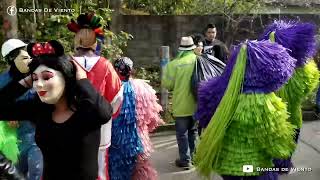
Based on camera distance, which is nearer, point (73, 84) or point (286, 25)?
point (73, 84)

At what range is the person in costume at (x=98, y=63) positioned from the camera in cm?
332

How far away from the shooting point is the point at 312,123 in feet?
24.4

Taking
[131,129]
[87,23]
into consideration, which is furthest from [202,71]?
[87,23]

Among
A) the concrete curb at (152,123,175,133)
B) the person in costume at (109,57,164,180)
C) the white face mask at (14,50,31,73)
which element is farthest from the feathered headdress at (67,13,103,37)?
the concrete curb at (152,123,175,133)

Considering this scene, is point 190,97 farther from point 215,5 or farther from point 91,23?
point 215,5

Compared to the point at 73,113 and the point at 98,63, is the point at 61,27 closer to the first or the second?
the point at 98,63

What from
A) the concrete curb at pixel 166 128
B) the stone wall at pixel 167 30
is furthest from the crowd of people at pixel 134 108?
the stone wall at pixel 167 30

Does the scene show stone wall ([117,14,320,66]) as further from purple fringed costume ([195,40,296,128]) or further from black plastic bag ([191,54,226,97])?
purple fringed costume ([195,40,296,128])

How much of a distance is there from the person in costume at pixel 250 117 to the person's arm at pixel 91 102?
3.68ft

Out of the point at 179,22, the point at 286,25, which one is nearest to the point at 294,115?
the point at 286,25

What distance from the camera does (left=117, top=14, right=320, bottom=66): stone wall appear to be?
11.0 meters

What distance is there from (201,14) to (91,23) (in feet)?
26.6

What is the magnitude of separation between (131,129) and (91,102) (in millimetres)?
1691

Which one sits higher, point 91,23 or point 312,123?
point 91,23
